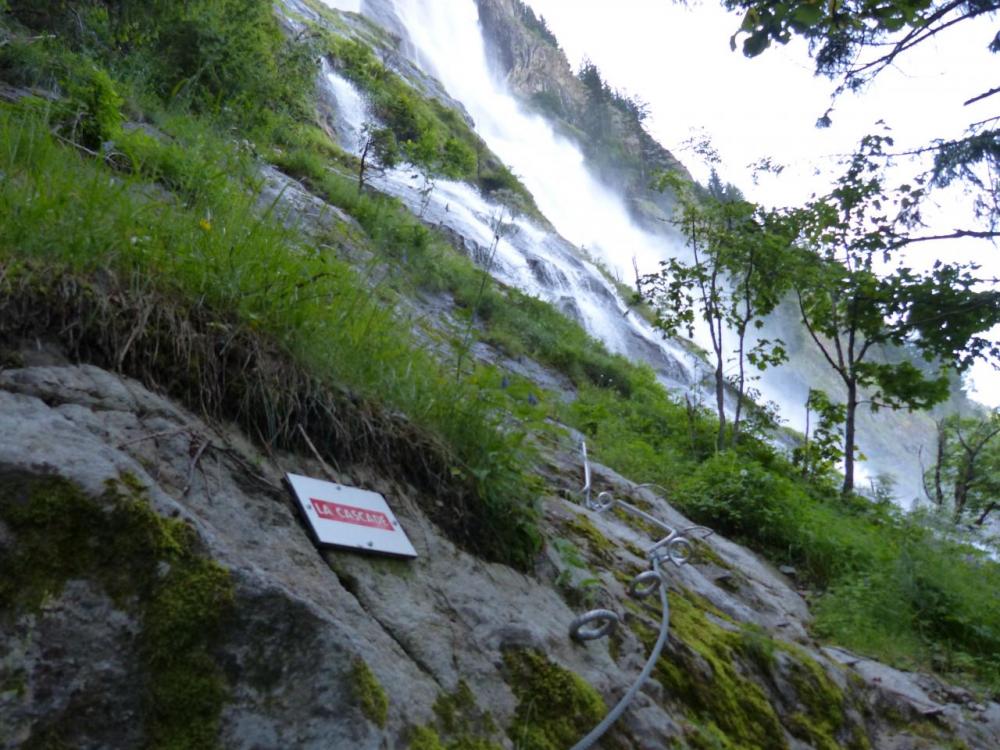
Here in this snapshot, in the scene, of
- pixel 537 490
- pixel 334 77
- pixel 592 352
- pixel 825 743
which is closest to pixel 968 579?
pixel 825 743

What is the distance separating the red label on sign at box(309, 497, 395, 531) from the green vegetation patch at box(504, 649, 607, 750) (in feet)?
1.52

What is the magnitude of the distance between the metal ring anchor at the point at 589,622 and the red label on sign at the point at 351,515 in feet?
1.98

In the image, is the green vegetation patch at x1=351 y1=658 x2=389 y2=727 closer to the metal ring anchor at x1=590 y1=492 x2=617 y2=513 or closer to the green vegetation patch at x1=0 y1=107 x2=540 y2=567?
the green vegetation patch at x1=0 y1=107 x2=540 y2=567

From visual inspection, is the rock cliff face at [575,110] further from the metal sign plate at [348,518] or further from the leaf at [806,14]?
the metal sign plate at [348,518]

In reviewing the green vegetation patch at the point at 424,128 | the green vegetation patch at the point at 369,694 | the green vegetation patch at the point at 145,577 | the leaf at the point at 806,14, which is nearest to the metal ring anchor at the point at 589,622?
the green vegetation patch at the point at 369,694

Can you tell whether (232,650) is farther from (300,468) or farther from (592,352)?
(592,352)

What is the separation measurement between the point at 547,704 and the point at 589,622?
Result: 1.48ft

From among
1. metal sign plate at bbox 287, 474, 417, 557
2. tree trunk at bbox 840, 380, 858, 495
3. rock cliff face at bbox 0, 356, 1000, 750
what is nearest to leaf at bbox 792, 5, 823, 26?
rock cliff face at bbox 0, 356, 1000, 750

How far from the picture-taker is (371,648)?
172cm

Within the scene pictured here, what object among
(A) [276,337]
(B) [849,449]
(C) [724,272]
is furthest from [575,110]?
(A) [276,337]

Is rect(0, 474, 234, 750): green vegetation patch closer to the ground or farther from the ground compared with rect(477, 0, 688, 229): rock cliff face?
closer to the ground

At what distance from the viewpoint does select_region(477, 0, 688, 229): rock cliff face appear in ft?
185

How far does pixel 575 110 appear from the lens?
63.5 meters

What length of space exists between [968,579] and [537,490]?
13.0ft
